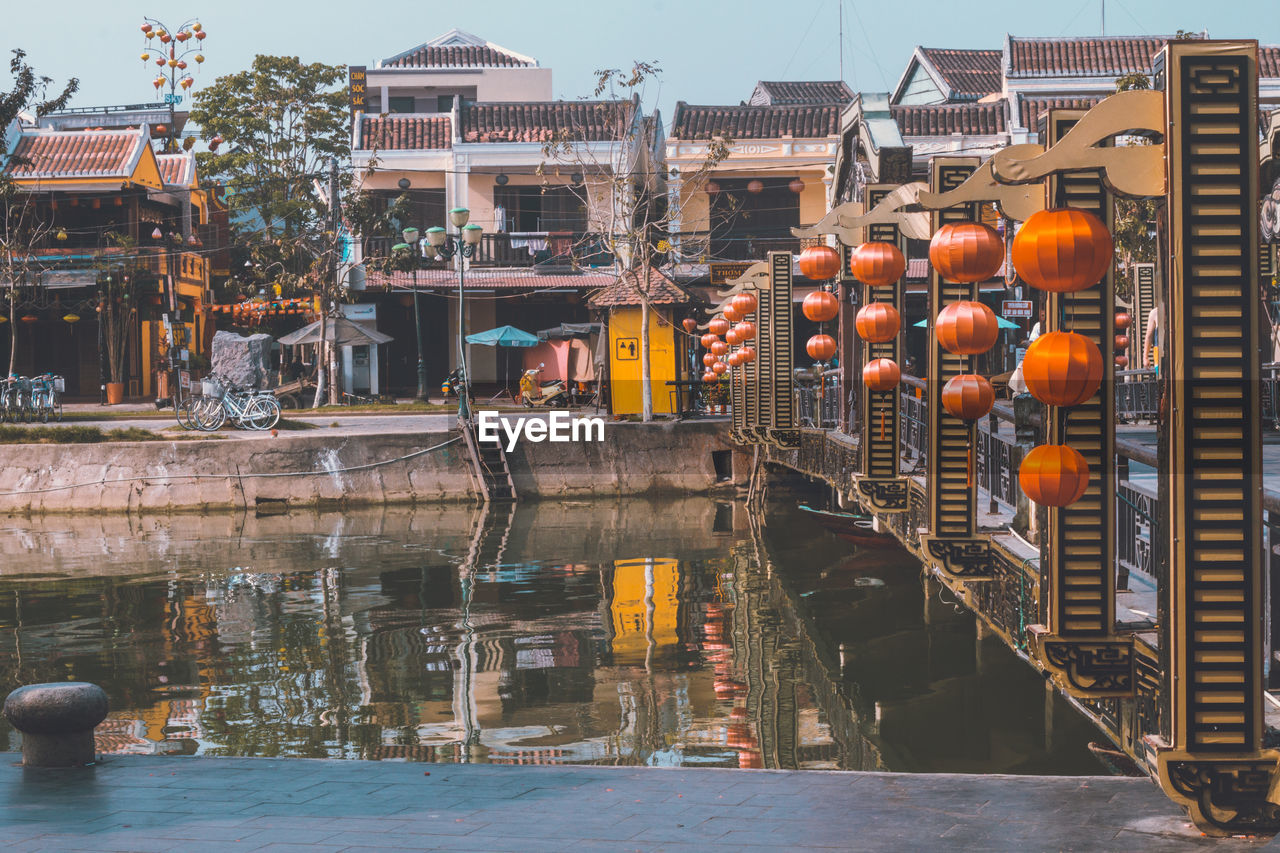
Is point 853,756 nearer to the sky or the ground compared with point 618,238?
nearer to the ground

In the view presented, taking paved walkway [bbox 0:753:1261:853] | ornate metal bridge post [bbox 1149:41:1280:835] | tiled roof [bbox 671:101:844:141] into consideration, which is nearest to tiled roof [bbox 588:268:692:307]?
tiled roof [bbox 671:101:844:141]

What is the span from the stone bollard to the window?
101ft

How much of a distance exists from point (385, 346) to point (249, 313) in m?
3.68

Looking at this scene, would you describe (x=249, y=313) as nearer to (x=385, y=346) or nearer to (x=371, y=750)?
(x=385, y=346)

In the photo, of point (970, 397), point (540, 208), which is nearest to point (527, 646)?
point (970, 397)

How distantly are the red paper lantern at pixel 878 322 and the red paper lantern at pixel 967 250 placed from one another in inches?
185

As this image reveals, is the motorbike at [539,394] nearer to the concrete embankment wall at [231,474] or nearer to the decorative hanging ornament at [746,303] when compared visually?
the concrete embankment wall at [231,474]

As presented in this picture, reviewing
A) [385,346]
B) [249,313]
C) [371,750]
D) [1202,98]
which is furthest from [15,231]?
[1202,98]

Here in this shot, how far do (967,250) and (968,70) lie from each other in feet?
123

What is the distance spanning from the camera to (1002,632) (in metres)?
8.77

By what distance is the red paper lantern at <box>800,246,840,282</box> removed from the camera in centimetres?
1260

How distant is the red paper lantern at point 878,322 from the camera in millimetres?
11242

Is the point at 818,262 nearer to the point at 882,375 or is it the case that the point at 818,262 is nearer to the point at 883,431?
the point at 882,375

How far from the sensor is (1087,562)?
6.25m
